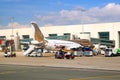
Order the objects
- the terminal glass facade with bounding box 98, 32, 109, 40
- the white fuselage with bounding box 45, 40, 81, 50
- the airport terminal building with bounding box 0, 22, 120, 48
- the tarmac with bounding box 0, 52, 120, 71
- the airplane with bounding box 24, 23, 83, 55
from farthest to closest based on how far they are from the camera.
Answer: the terminal glass facade with bounding box 98, 32, 109, 40 → the airport terminal building with bounding box 0, 22, 120, 48 → the white fuselage with bounding box 45, 40, 81, 50 → the airplane with bounding box 24, 23, 83, 55 → the tarmac with bounding box 0, 52, 120, 71

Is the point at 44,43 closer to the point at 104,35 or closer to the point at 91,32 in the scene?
the point at 104,35

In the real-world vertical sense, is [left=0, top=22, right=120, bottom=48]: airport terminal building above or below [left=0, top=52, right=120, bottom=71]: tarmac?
above

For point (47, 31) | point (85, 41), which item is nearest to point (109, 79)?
point (85, 41)

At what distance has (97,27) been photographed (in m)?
141

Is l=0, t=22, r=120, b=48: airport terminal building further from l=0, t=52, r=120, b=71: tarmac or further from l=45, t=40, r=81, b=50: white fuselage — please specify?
l=0, t=52, r=120, b=71: tarmac

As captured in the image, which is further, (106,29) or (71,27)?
(71,27)

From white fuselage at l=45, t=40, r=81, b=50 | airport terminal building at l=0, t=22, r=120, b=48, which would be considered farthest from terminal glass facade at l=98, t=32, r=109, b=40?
white fuselage at l=45, t=40, r=81, b=50

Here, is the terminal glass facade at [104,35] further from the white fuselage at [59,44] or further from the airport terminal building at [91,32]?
the white fuselage at [59,44]

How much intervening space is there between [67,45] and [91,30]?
4612cm

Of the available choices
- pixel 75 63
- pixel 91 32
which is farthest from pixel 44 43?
pixel 91 32

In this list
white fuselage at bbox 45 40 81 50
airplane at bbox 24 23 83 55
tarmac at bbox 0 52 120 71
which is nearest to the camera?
tarmac at bbox 0 52 120 71

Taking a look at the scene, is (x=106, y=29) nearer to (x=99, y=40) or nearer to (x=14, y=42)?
(x=99, y=40)

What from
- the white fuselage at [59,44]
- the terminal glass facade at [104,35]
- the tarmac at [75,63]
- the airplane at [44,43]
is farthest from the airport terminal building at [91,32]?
the tarmac at [75,63]

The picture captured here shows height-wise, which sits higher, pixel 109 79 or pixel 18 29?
pixel 18 29
